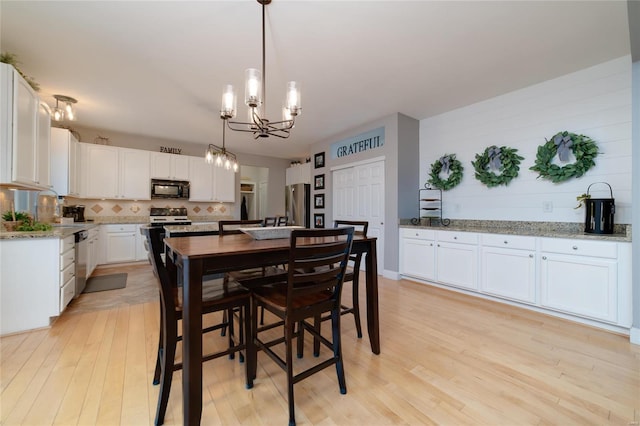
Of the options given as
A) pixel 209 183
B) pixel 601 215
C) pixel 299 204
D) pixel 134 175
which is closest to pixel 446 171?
pixel 601 215

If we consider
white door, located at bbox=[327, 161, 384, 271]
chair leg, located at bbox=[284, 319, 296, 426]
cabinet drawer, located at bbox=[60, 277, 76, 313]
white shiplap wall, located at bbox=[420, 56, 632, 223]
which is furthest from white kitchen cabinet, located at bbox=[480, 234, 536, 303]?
cabinet drawer, located at bbox=[60, 277, 76, 313]

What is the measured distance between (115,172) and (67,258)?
285cm

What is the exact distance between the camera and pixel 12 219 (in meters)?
2.76

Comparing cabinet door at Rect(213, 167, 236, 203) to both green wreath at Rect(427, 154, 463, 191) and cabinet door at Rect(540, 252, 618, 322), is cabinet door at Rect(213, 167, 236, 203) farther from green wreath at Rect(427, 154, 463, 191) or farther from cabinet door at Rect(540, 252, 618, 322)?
cabinet door at Rect(540, 252, 618, 322)

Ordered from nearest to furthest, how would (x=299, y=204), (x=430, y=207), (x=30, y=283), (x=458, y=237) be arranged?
1. (x=30, y=283)
2. (x=458, y=237)
3. (x=430, y=207)
4. (x=299, y=204)

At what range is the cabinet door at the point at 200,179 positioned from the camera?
5.81 m

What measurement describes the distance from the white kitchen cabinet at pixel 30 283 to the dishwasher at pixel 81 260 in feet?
2.04

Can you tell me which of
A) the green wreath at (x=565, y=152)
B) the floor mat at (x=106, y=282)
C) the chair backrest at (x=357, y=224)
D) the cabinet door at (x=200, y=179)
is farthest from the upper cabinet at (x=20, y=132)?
the green wreath at (x=565, y=152)

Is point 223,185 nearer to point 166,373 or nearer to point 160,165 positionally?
point 160,165

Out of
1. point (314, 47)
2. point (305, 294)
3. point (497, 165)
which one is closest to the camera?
point (305, 294)

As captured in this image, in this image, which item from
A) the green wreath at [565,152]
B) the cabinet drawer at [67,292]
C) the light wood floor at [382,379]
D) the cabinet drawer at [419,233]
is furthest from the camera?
the cabinet drawer at [419,233]

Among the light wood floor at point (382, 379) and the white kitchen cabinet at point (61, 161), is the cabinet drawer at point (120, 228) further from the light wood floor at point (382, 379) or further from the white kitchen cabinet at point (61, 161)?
the light wood floor at point (382, 379)

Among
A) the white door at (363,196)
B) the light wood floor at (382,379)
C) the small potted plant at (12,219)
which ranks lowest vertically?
the light wood floor at (382,379)

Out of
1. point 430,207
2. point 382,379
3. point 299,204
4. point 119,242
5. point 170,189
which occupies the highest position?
point 170,189
